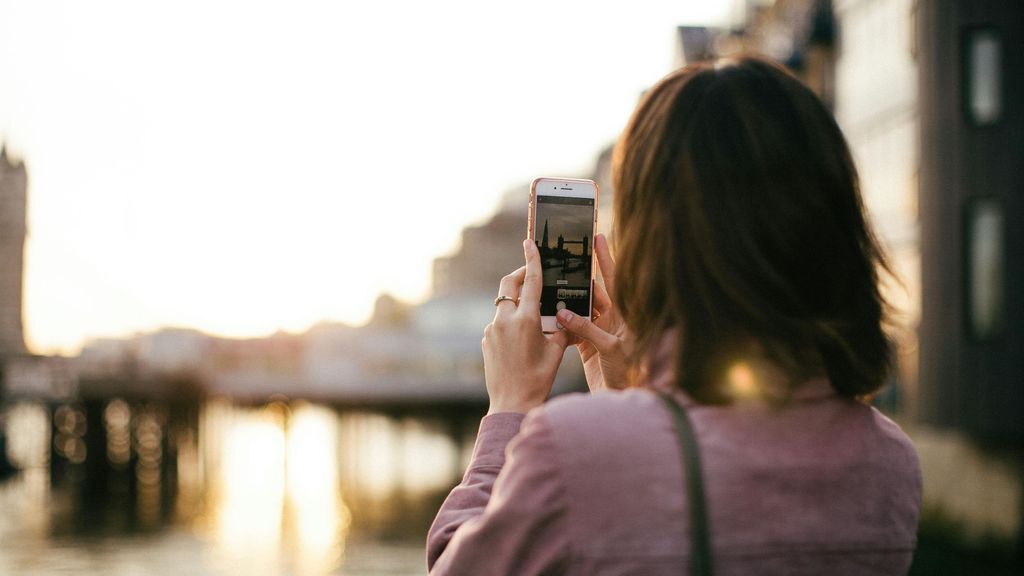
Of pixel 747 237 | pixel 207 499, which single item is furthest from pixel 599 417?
pixel 207 499

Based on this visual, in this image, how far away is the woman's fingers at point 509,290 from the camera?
74.4 inches

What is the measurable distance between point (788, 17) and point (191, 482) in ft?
110

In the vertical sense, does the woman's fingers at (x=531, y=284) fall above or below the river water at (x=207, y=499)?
above

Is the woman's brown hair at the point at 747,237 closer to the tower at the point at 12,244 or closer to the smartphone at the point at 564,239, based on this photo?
the smartphone at the point at 564,239

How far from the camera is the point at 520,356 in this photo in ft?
6.03

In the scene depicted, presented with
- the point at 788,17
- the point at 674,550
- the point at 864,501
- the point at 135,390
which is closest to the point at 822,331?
the point at 864,501

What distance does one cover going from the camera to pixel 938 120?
18.7 metres

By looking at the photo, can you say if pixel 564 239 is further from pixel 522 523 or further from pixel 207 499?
pixel 207 499

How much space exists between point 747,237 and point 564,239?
646mm

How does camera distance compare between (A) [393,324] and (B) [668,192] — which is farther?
(A) [393,324]

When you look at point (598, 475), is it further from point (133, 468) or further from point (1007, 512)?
point (133, 468)

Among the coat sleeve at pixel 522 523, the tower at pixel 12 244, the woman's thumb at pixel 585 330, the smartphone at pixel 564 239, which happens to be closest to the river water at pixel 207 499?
the smartphone at pixel 564 239

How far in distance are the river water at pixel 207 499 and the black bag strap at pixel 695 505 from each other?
2781cm

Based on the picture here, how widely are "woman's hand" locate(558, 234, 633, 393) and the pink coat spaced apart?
0.34m
